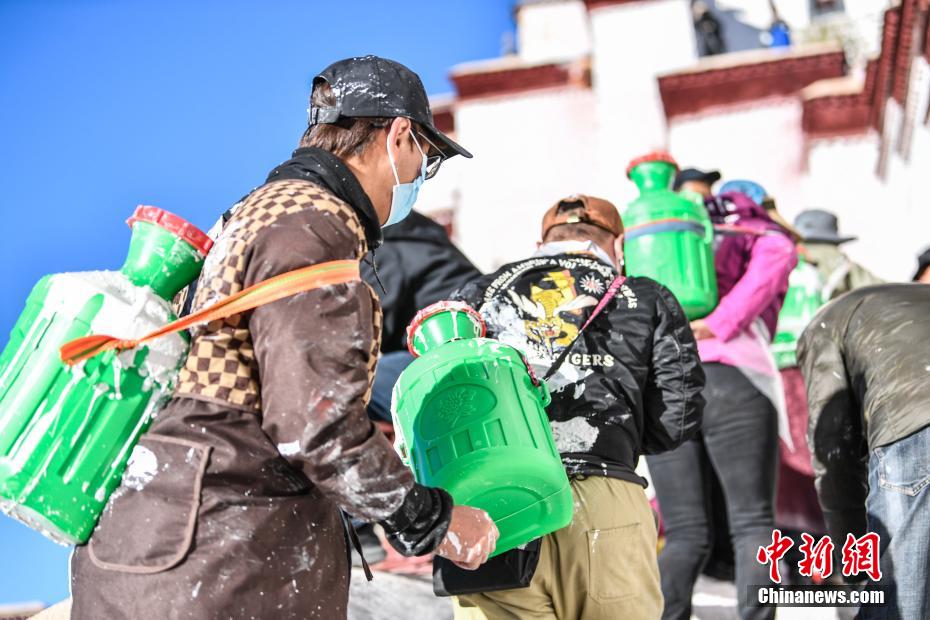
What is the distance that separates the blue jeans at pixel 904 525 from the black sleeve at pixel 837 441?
30cm

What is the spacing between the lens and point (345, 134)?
239 centimetres

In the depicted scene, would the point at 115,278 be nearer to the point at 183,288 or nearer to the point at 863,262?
the point at 183,288

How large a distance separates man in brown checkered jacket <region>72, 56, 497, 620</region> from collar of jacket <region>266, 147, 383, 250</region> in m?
0.08

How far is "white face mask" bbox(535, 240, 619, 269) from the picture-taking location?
12.1 ft

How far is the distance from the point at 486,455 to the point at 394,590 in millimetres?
2246

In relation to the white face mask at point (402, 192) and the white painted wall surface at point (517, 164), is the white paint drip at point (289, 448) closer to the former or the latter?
the white face mask at point (402, 192)

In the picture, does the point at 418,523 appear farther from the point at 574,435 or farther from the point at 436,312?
the point at 574,435

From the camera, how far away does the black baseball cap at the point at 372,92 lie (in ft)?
7.82

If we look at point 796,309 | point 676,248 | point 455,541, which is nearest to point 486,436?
point 455,541

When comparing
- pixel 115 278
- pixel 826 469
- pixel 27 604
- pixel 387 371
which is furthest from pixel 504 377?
pixel 27 604

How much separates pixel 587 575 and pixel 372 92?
1.53m

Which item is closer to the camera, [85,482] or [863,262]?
[85,482]

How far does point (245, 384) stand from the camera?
2029 mm

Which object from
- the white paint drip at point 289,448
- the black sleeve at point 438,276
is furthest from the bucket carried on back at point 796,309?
the white paint drip at point 289,448
